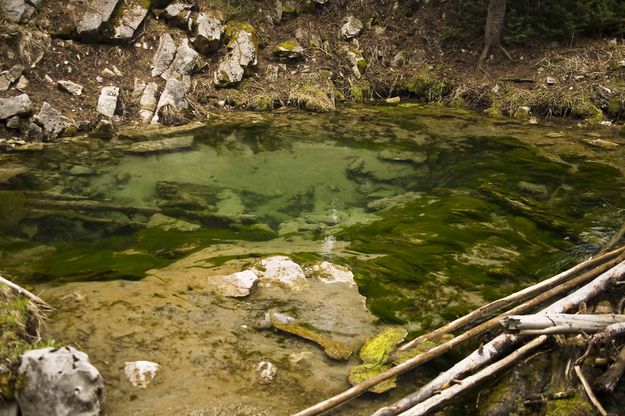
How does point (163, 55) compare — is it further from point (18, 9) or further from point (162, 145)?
point (162, 145)

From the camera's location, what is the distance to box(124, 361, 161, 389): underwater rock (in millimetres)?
3096

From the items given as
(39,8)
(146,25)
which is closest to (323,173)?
(146,25)

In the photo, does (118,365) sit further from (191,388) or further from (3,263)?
(3,263)

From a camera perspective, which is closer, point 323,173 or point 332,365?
point 332,365

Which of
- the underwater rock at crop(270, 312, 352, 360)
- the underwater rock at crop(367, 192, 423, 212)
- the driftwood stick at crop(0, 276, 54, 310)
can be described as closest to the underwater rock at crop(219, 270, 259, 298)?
the underwater rock at crop(270, 312, 352, 360)

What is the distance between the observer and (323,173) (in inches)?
302

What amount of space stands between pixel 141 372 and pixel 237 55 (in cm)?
909

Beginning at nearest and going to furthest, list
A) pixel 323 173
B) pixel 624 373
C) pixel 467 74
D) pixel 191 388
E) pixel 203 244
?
pixel 624 373 → pixel 191 388 → pixel 203 244 → pixel 323 173 → pixel 467 74

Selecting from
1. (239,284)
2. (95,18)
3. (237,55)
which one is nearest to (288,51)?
(237,55)

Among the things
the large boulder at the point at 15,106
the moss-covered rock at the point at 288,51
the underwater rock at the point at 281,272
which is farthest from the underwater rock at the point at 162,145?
the underwater rock at the point at 281,272

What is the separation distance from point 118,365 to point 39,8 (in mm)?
8988

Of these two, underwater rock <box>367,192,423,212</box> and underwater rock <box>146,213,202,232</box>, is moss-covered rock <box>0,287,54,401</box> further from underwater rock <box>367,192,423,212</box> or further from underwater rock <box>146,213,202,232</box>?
underwater rock <box>367,192,423,212</box>

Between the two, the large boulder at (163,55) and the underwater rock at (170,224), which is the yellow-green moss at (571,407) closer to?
the underwater rock at (170,224)

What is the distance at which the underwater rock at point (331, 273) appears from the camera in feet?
14.7
